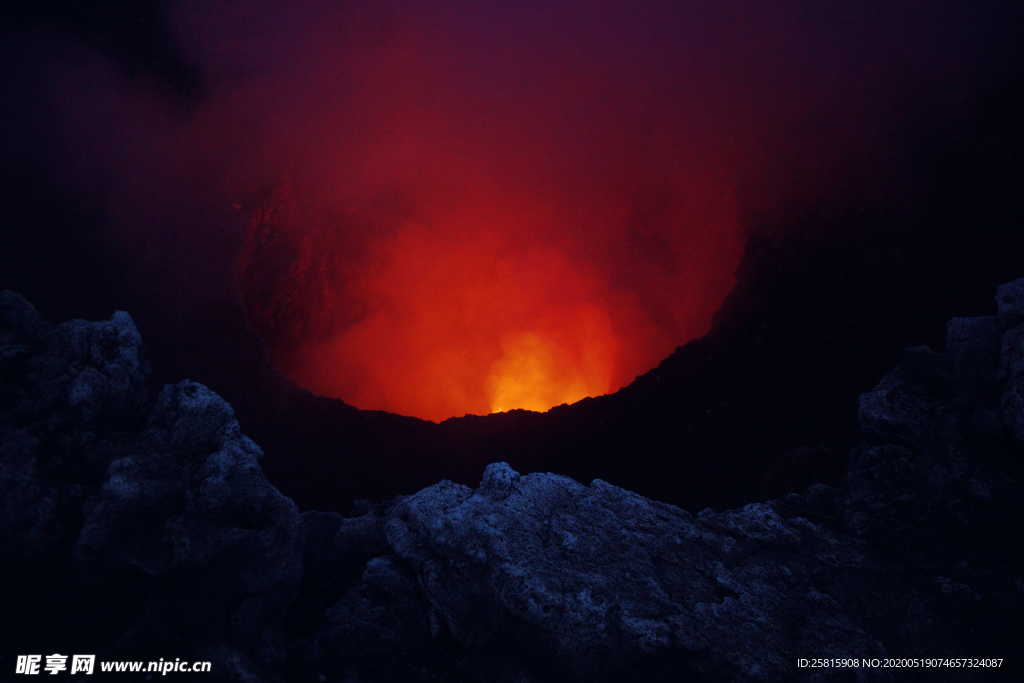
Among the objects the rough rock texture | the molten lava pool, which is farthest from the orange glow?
the rough rock texture

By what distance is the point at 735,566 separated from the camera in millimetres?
8812

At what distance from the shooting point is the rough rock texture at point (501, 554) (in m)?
7.67

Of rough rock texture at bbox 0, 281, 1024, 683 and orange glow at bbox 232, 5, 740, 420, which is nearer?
rough rock texture at bbox 0, 281, 1024, 683

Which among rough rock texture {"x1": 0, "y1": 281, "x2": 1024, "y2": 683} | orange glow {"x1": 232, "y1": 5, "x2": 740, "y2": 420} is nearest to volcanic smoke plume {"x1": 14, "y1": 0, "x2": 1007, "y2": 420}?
orange glow {"x1": 232, "y1": 5, "x2": 740, "y2": 420}

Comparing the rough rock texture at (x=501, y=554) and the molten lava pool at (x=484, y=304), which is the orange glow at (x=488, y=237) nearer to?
the molten lava pool at (x=484, y=304)

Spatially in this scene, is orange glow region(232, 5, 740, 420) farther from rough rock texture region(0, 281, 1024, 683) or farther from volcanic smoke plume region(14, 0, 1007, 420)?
rough rock texture region(0, 281, 1024, 683)

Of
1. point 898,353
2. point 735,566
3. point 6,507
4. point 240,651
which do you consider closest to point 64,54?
point 6,507

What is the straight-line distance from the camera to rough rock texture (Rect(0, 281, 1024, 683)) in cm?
767

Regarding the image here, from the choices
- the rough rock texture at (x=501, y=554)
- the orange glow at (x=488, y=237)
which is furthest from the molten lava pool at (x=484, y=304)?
the rough rock texture at (x=501, y=554)

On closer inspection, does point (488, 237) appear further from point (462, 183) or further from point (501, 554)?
point (501, 554)

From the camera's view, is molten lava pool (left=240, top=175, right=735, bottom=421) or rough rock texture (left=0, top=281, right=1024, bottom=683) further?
molten lava pool (left=240, top=175, right=735, bottom=421)

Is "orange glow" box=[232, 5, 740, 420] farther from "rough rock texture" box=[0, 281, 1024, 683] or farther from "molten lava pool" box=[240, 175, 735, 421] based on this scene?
"rough rock texture" box=[0, 281, 1024, 683]

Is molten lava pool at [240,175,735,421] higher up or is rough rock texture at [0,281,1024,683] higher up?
molten lava pool at [240,175,735,421]

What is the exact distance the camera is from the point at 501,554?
333 inches
